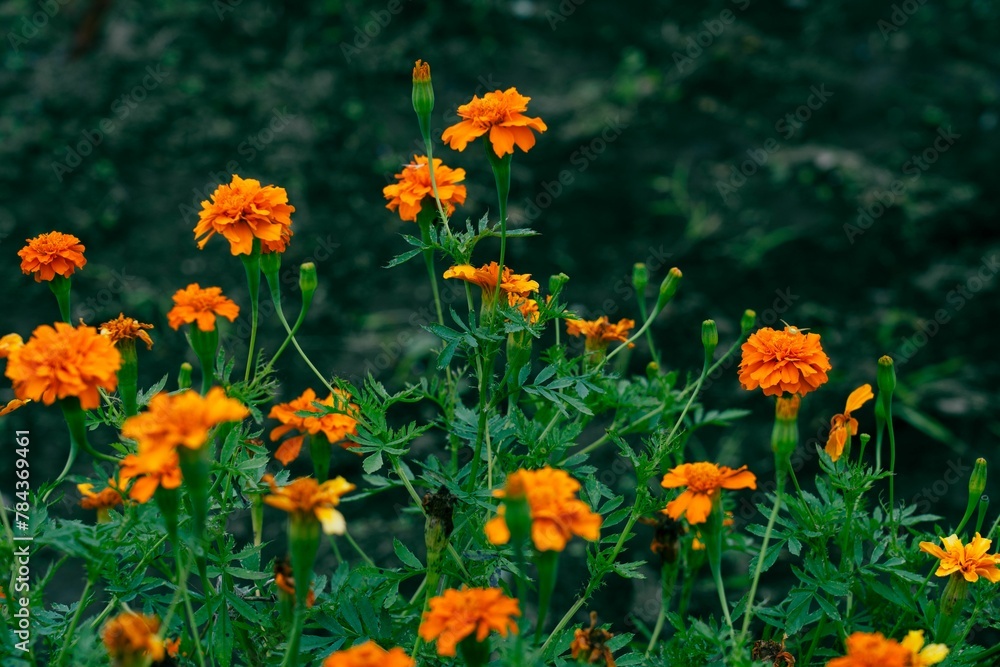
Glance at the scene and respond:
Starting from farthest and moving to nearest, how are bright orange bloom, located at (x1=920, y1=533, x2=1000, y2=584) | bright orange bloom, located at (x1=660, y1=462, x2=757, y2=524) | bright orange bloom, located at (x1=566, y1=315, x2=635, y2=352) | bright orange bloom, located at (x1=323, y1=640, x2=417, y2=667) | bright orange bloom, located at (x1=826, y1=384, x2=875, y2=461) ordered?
bright orange bloom, located at (x1=566, y1=315, x2=635, y2=352)
bright orange bloom, located at (x1=826, y1=384, x2=875, y2=461)
bright orange bloom, located at (x1=920, y1=533, x2=1000, y2=584)
bright orange bloom, located at (x1=660, y1=462, x2=757, y2=524)
bright orange bloom, located at (x1=323, y1=640, x2=417, y2=667)

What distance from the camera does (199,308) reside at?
1455mm

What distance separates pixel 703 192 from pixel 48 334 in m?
2.92

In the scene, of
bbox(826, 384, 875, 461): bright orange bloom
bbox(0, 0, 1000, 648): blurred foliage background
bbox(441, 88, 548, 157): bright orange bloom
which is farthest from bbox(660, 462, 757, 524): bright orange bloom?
bbox(0, 0, 1000, 648): blurred foliage background

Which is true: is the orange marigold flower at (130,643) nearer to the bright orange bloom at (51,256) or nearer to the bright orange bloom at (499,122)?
the bright orange bloom at (51,256)

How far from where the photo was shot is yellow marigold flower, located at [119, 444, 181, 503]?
109 centimetres

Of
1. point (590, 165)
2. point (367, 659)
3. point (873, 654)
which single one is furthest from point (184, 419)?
point (590, 165)

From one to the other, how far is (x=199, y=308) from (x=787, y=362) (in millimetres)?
881

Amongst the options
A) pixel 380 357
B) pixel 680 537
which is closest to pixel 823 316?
pixel 380 357

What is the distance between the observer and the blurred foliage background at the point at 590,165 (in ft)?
10.6

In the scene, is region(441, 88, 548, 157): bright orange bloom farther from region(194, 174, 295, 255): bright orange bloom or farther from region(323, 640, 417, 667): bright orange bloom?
region(323, 640, 417, 667): bright orange bloom

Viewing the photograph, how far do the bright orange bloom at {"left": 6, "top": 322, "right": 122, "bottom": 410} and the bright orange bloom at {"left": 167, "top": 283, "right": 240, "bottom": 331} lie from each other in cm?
17

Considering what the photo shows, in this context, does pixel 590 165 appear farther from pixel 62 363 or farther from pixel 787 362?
pixel 62 363

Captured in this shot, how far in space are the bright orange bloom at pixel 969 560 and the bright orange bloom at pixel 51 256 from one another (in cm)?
140

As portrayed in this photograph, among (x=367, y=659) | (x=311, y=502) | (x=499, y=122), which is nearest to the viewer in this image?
(x=367, y=659)
